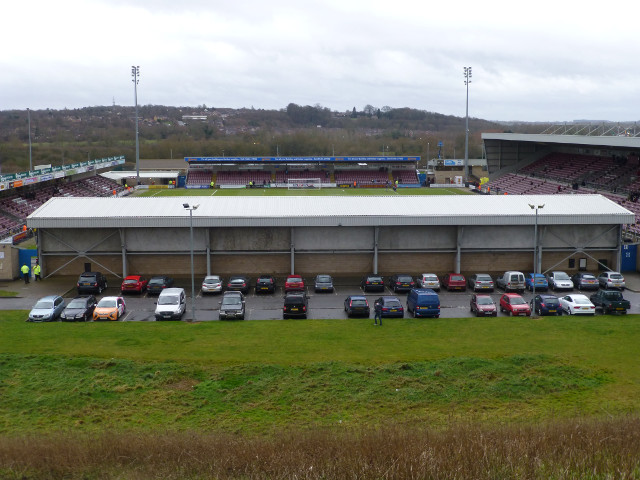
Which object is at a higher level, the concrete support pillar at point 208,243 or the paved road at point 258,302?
the concrete support pillar at point 208,243

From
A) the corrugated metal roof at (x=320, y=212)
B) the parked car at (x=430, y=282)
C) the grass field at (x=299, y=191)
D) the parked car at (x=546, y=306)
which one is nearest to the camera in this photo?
the parked car at (x=546, y=306)

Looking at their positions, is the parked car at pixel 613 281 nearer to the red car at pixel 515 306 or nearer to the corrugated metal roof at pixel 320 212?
the corrugated metal roof at pixel 320 212

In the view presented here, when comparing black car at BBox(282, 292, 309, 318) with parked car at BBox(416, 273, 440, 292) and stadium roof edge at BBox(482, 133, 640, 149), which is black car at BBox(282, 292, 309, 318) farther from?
stadium roof edge at BBox(482, 133, 640, 149)

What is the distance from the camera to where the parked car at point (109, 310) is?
89.1ft

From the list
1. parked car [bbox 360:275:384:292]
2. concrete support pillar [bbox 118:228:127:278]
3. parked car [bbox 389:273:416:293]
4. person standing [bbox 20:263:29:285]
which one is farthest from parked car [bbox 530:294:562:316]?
person standing [bbox 20:263:29:285]

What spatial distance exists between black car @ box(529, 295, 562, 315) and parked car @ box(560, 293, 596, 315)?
337 mm

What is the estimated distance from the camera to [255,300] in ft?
103

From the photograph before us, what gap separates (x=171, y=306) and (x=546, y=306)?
15.3m

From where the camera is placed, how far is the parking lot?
2855 cm

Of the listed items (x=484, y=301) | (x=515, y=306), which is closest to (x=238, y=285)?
(x=484, y=301)

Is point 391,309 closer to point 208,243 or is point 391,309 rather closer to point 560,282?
point 560,282

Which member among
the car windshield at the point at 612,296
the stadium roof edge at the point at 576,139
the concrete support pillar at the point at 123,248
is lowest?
the car windshield at the point at 612,296

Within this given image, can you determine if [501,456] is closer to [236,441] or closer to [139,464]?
[236,441]

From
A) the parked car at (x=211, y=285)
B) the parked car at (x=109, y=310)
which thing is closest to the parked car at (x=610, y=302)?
the parked car at (x=211, y=285)
